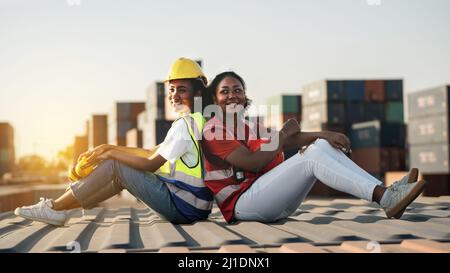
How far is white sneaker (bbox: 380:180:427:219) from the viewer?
4.16m

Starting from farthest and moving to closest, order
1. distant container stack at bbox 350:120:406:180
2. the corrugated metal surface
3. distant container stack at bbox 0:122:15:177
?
distant container stack at bbox 0:122:15:177 < distant container stack at bbox 350:120:406:180 < the corrugated metal surface

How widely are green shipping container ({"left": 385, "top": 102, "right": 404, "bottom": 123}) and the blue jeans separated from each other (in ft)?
110

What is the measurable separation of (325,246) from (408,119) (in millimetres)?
28151

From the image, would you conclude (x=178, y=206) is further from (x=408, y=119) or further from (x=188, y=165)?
(x=408, y=119)

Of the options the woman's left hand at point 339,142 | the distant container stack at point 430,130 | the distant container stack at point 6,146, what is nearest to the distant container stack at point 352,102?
the distant container stack at point 430,130

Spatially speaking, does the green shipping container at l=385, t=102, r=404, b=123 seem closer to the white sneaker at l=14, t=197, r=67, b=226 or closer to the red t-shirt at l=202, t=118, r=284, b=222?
the red t-shirt at l=202, t=118, r=284, b=222

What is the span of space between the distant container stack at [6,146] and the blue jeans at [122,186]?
173 ft

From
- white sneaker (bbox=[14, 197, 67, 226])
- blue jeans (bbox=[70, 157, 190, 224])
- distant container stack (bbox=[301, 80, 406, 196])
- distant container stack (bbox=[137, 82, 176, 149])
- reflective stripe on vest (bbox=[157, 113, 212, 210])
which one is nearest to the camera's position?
reflective stripe on vest (bbox=[157, 113, 212, 210])

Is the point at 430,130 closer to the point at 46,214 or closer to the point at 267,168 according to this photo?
the point at 267,168

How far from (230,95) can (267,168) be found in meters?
0.67

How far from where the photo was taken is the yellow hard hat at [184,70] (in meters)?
4.67

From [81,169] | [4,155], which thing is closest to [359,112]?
[81,169]

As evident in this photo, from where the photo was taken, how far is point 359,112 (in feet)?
119

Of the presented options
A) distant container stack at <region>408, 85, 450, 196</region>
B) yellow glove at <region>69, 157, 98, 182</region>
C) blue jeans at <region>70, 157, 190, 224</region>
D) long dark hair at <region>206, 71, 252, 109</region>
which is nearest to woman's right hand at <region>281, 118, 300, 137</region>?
long dark hair at <region>206, 71, 252, 109</region>
